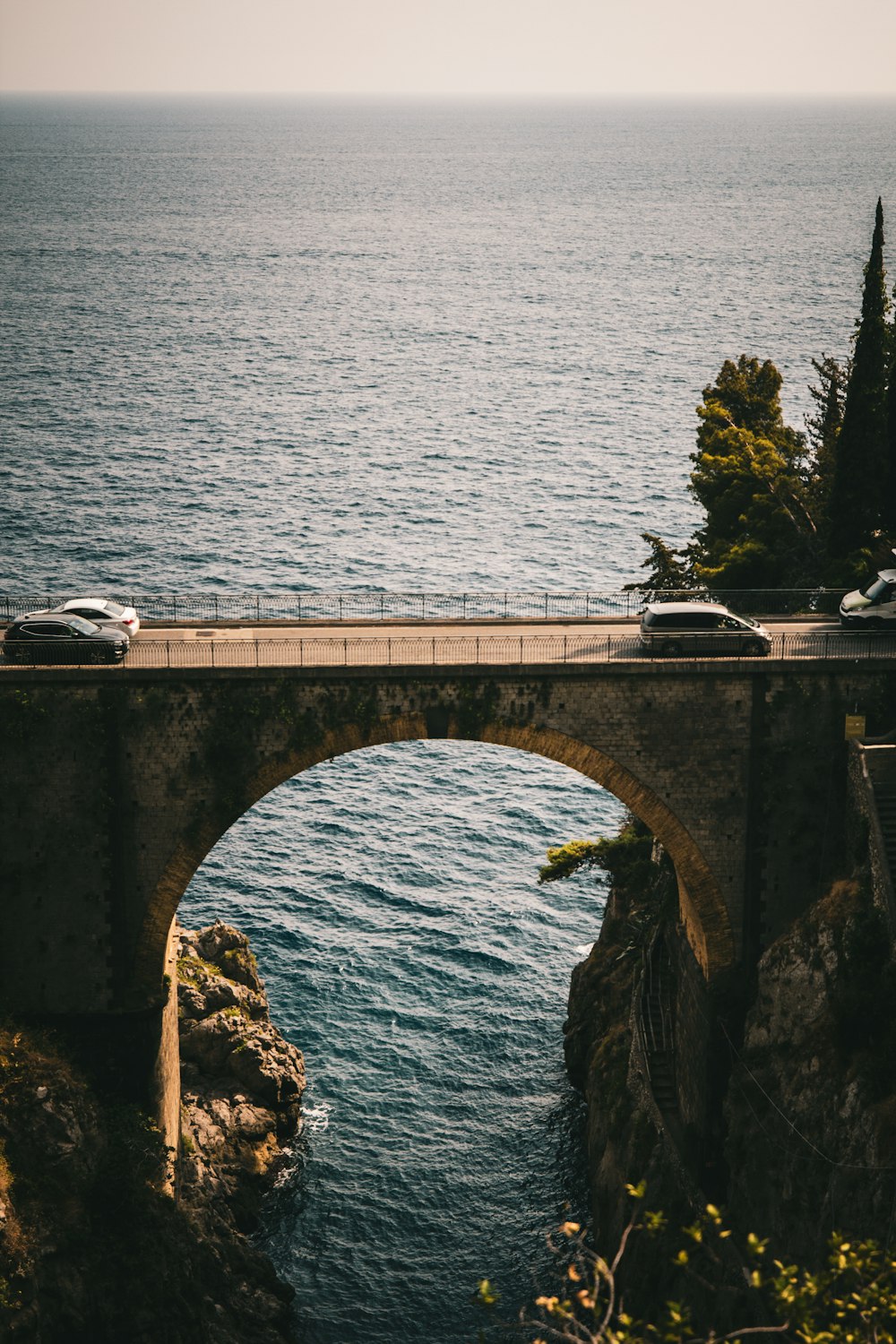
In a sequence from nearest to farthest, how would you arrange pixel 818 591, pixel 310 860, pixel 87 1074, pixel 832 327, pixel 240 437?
1. pixel 87 1074
2. pixel 818 591
3. pixel 310 860
4. pixel 240 437
5. pixel 832 327

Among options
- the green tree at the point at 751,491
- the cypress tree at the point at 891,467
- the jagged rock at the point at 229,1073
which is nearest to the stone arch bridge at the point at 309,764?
the jagged rock at the point at 229,1073

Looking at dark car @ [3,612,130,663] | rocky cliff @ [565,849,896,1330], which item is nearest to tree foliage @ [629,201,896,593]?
rocky cliff @ [565,849,896,1330]

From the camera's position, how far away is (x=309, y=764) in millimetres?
51125

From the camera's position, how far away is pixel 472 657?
51.6m

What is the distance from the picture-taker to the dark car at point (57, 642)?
165 feet

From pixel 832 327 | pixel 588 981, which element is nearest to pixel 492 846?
pixel 588 981

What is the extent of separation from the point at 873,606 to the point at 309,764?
2006 cm

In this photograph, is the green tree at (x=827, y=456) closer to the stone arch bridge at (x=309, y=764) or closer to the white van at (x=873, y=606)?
the white van at (x=873, y=606)

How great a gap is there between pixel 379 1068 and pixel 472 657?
2050 centimetres

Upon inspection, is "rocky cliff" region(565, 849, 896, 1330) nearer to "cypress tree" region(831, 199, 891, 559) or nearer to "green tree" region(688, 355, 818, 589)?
"cypress tree" region(831, 199, 891, 559)

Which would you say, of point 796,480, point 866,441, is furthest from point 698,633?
point 796,480

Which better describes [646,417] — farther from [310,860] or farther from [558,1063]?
[558,1063]

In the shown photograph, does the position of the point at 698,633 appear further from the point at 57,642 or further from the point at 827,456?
the point at 827,456

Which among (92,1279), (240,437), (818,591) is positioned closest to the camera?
(92,1279)
